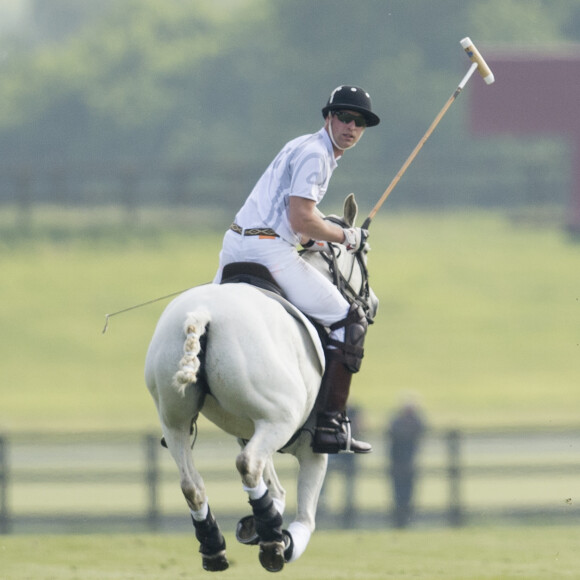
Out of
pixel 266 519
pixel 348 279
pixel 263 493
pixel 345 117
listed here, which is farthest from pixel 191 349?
pixel 345 117

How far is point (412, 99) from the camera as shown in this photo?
58.6 meters

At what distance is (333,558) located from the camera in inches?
436

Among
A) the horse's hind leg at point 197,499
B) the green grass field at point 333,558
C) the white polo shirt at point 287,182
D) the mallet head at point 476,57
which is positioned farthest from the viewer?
the green grass field at point 333,558

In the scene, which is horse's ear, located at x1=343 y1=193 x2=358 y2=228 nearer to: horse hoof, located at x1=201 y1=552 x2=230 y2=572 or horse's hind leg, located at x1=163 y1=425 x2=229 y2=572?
horse's hind leg, located at x1=163 y1=425 x2=229 y2=572

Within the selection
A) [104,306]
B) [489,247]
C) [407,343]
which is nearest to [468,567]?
[407,343]

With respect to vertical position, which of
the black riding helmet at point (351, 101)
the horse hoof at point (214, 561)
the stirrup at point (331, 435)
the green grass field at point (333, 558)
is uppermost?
the black riding helmet at point (351, 101)

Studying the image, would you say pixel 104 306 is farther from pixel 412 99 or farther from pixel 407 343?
pixel 412 99

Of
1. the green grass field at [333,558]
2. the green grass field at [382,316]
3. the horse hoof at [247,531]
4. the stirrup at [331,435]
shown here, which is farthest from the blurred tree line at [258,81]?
the horse hoof at [247,531]

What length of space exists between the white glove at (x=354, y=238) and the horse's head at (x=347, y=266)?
11 cm

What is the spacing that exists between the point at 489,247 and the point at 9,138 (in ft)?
115

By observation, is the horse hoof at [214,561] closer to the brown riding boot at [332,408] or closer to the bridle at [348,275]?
the brown riding boot at [332,408]

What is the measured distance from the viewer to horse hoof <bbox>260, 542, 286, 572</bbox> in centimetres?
797

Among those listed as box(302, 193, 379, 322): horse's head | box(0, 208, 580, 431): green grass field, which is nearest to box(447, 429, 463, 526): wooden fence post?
box(0, 208, 580, 431): green grass field

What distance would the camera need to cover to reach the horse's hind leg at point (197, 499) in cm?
805
